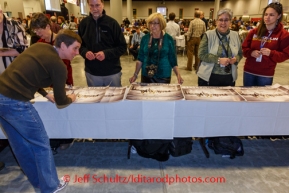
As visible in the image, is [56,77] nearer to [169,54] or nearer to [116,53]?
[116,53]

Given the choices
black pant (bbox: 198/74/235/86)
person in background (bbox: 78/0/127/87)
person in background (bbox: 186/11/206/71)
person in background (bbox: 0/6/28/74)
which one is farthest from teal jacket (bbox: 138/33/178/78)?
person in background (bbox: 186/11/206/71)

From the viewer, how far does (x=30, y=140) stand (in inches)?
51.2

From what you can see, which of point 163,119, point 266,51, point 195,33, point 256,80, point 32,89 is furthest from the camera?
point 195,33

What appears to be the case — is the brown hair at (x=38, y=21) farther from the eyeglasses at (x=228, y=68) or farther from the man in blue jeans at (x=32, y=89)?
the eyeglasses at (x=228, y=68)

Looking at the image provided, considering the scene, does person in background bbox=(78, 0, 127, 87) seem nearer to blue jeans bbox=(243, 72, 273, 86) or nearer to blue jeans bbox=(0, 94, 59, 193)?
blue jeans bbox=(0, 94, 59, 193)

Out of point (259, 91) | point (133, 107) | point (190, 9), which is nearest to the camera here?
point (133, 107)

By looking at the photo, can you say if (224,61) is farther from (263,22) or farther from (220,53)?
(263,22)

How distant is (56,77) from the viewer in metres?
1.19

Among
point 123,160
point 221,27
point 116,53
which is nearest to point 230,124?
point 221,27

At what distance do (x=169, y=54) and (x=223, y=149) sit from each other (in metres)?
1.00

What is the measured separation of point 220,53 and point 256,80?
0.48 m

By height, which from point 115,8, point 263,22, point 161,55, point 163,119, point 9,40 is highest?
point 115,8

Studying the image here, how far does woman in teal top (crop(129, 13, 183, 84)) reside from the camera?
1928 mm

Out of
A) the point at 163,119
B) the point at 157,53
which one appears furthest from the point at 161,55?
the point at 163,119
